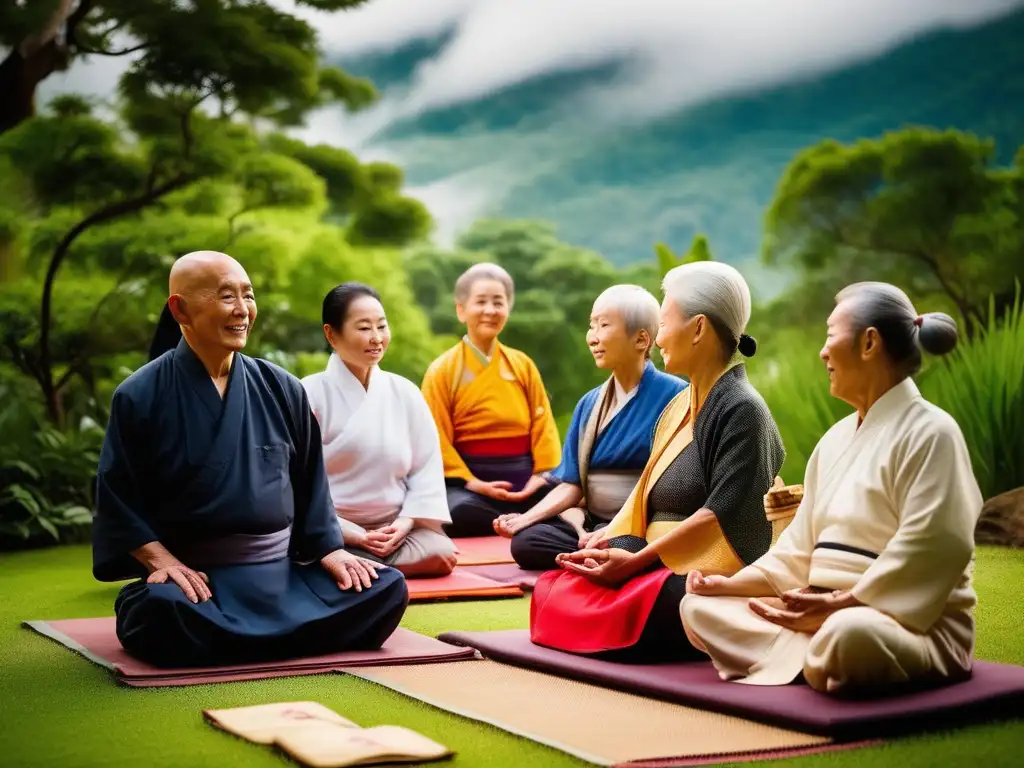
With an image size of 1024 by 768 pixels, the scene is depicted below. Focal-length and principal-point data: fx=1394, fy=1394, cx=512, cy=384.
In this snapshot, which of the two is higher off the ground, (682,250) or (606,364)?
(682,250)

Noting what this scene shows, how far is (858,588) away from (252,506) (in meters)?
1.91

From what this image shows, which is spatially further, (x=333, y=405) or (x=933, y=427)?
(x=333, y=405)

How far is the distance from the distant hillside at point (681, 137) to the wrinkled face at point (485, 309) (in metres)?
7.34

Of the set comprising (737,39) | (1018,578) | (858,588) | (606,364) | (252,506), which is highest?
(737,39)

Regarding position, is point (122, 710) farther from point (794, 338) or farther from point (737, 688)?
point (794, 338)

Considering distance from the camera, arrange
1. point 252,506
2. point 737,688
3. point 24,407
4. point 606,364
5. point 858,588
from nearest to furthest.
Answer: point 858,588, point 737,688, point 252,506, point 606,364, point 24,407

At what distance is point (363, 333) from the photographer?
5785 millimetres

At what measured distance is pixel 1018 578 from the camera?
566 cm

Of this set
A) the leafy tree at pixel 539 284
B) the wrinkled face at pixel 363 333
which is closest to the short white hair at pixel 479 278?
the wrinkled face at pixel 363 333

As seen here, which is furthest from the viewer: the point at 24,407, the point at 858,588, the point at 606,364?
the point at 24,407

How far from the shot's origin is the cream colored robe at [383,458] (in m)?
5.84

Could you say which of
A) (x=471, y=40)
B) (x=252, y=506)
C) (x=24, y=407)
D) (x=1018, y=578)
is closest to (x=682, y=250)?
(x=471, y=40)

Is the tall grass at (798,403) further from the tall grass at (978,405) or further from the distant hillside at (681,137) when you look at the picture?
the distant hillside at (681,137)

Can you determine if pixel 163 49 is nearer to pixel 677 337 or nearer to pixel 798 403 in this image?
pixel 798 403
